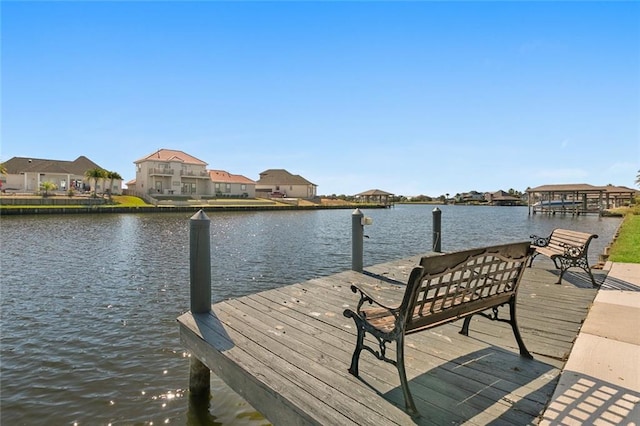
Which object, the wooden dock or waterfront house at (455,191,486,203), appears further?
waterfront house at (455,191,486,203)

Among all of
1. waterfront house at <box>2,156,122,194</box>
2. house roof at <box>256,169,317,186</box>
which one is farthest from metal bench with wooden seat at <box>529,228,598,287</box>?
house roof at <box>256,169,317,186</box>

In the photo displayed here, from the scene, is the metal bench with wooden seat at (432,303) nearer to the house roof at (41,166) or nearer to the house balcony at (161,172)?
the house balcony at (161,172)

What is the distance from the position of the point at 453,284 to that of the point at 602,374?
178cm

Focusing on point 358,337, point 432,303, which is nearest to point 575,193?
point 432,303

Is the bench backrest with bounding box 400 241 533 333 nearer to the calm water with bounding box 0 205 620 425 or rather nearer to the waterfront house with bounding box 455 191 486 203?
the calm water with bounding box 0 205 620 425

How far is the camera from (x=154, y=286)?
1020 cm

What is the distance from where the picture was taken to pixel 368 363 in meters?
3.46

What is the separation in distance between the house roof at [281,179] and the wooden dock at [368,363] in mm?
82911

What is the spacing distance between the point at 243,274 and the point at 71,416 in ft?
25.7

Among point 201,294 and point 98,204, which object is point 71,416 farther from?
point 98,204

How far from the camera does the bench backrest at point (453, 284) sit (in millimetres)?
2635

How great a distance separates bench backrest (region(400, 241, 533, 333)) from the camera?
2.63 m

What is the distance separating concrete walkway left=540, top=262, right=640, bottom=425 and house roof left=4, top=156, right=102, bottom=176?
73.6 metres

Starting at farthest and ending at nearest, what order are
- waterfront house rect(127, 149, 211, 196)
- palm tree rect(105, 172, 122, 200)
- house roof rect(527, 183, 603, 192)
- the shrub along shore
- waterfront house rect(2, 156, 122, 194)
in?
waterfront house rect(127, 149, 211, 196) → waterfront house rect(2, 156, 122, 194) → palm tree rect(105, 172, 122, 200) → house roof rect(527, 183, 603, 192) → the shrub along shore
